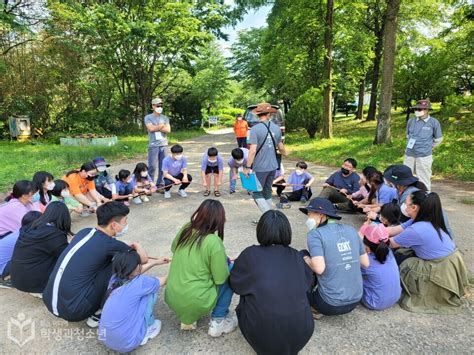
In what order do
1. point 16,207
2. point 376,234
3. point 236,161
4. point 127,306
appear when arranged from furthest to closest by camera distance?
point 236,161 < point 16,207 < point 376,234 < point 127,306

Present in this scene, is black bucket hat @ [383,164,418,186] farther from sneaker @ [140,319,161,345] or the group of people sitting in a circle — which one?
sneaker @ [140,319,161,345]

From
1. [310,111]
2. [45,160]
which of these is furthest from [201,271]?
[310,111]

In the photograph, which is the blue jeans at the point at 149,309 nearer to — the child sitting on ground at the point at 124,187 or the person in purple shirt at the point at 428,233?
the person in purple shirt at the point at 428,233

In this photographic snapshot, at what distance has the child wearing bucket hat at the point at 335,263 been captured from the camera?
2.50m

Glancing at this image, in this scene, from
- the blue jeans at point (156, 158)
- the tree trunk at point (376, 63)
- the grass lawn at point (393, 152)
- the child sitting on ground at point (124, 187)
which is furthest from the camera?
the tree trunk at point (376, 63)

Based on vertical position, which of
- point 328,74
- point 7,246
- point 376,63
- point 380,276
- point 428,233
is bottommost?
point 380,276

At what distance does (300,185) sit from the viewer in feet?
19.7

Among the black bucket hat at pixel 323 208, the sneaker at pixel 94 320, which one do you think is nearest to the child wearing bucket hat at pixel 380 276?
the black bucket hat at pixel 323 208

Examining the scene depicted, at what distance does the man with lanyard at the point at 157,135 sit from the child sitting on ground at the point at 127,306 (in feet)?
13.9

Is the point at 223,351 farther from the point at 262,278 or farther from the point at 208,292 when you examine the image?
the point at 262,278

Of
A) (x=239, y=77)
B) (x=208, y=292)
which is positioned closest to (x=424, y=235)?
(x=208, y=292)

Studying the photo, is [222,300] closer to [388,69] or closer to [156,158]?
[156,158]

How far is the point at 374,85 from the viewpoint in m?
19.0

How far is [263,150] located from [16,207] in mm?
2932
